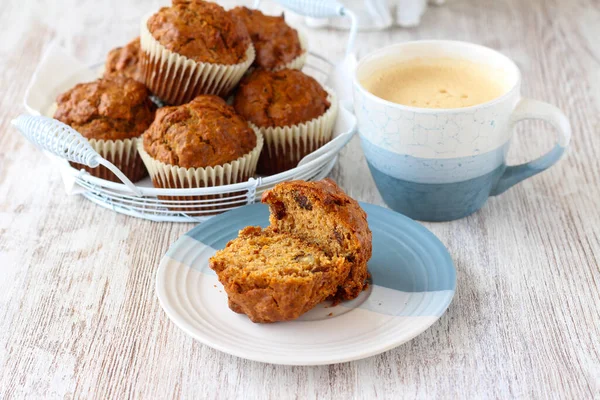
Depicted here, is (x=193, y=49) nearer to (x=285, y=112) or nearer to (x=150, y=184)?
(x=285, y=112)

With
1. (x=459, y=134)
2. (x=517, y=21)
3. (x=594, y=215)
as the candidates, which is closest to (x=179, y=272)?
(x=459, y=134)

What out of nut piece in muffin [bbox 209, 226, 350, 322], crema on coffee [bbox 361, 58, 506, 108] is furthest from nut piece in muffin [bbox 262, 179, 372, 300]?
crema on coffee [bbox 361, 58, 506, 108]

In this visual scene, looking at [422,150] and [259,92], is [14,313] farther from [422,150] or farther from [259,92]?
[422,150]

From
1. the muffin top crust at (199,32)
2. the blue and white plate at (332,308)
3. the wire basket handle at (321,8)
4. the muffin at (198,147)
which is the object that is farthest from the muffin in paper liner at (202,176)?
the wire basket handle at (321,8)

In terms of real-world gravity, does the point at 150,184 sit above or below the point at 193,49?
below

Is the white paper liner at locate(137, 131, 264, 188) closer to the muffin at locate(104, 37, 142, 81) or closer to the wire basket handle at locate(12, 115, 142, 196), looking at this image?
the wire basket handle at locate(12, 115, 142, 196)

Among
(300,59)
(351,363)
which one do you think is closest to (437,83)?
(300,59)
